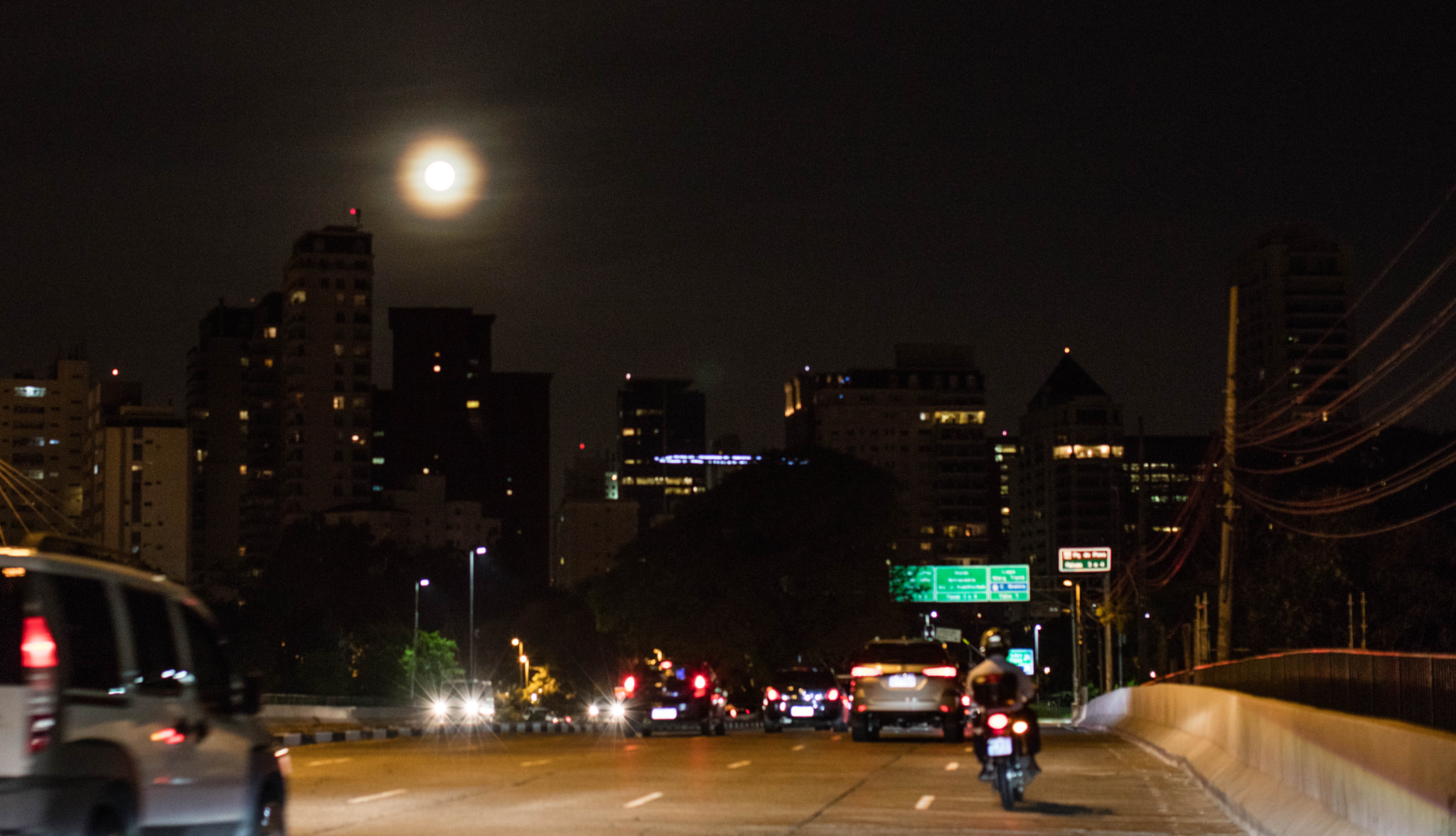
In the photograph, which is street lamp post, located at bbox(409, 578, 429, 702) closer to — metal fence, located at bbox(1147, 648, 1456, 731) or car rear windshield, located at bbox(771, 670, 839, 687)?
car rear windshield, located at bbox(771, 670, 839, 687)

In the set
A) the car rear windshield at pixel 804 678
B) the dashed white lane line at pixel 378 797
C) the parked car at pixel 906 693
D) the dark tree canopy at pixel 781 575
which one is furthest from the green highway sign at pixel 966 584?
the dashed white lane line at pixel 378 797

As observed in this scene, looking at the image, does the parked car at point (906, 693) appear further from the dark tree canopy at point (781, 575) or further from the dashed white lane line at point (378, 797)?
the dark tree canopy at point (781, 575)

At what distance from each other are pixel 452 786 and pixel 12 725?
39.1 ft

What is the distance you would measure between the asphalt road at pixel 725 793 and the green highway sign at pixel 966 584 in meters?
48.7

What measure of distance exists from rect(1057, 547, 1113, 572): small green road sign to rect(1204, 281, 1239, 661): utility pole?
1261 inches

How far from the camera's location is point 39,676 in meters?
8.27

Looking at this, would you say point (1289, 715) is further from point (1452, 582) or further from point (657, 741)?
point (1452, 582)

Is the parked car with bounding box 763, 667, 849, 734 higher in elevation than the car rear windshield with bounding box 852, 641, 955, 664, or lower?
lower

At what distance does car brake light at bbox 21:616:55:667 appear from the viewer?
8.27 m

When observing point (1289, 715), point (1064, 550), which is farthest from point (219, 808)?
point (1064, 550)

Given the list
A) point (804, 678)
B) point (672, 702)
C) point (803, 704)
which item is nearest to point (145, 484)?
point (804, 678)

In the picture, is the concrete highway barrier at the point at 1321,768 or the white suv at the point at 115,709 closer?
the white suv at the point at 115,709

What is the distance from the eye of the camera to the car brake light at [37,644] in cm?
827

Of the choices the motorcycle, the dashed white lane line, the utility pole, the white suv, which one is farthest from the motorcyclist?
Result: the utility pole
